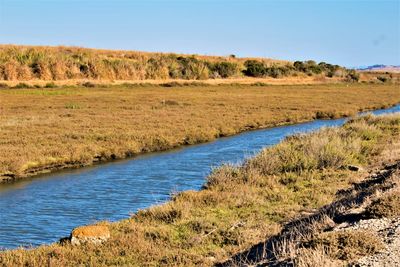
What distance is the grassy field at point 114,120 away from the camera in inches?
827

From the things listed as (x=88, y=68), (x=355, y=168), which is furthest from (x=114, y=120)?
(x=88, y=68)

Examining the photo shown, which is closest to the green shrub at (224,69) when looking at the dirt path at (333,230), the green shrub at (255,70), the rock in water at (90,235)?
the green shrub at (255,70)

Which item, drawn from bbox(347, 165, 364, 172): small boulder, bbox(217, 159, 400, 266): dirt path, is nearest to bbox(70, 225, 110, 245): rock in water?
bbox(217, 159, 400, 266): dirt path

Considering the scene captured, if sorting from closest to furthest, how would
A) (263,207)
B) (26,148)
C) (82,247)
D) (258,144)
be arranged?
(82,247)
(263,207)
(26,148)
(258,144)

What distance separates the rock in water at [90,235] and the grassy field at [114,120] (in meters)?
8.58

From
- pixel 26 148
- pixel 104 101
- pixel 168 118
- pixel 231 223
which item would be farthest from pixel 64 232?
pixel 104 101

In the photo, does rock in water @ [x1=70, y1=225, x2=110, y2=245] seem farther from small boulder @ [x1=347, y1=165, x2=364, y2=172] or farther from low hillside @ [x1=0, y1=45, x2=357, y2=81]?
low hillside @ [x1=0, y1=45, x2=357, y2=81]

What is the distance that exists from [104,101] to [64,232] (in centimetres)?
3229

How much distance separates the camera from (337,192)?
14156 millimetres

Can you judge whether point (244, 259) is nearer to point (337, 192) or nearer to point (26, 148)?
point (337, 192)

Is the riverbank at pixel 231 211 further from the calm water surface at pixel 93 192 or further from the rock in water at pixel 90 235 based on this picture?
the calm water surface at pixel 93 192

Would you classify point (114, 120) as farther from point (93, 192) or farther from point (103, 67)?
point (103, 67)

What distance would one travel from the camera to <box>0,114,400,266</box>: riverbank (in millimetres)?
9586

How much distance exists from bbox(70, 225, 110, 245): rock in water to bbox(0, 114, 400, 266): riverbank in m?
0.17
